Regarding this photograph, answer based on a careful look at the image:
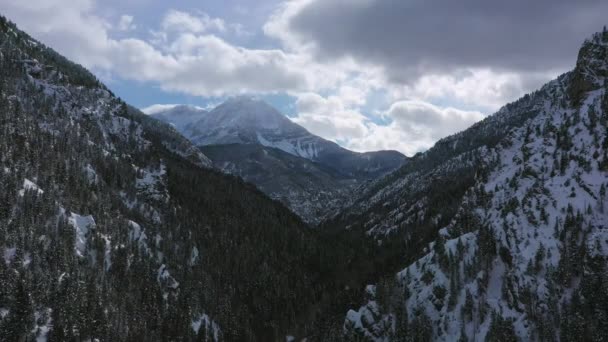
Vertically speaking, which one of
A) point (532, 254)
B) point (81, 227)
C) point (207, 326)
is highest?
point (81, 227)

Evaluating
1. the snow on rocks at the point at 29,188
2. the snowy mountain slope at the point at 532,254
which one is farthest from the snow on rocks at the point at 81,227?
the snowy mountain slope at the point at 532,254

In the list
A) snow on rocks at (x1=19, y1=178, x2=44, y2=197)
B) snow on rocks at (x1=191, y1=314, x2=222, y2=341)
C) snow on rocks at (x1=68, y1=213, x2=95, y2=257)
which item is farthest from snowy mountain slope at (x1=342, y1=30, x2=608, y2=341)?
snow on rocks at (x1=19, y1=178, x2=44, y2=197)

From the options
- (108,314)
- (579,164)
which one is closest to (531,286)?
(579,164)

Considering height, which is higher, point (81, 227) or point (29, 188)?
point (29, 188)

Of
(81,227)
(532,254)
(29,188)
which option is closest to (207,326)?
(81,227)

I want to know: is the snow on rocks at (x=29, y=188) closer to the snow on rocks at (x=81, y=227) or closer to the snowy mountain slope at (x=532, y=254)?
the snow on rocks at (x=81, y=227)

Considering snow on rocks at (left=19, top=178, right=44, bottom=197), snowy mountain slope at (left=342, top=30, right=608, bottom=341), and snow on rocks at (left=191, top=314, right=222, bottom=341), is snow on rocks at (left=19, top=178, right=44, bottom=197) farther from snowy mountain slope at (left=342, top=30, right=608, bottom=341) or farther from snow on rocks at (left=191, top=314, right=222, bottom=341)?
snowy mountain slope at (left=342, top=30, right=608, bottom=341)

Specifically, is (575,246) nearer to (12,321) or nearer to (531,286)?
(531,286)

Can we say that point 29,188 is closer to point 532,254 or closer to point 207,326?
point 207,326

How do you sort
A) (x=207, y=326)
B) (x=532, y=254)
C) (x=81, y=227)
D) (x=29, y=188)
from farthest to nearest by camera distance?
(x=207, y=326) < (x=81, y=227) < (x=29, y=188) < (x=532, y=254)
